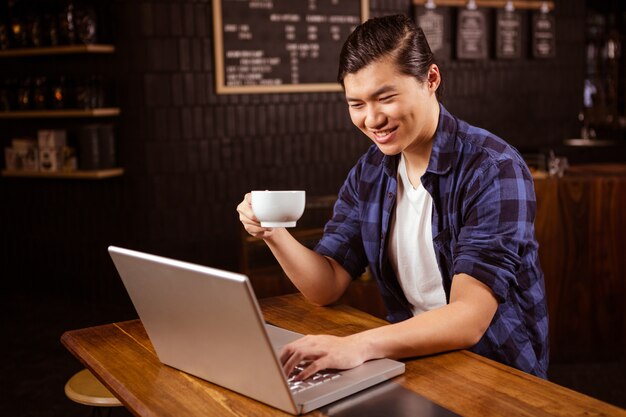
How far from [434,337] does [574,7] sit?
19.9 ft

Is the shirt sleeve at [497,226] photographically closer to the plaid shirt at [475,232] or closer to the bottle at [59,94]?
the plaid shirt at [475,232]

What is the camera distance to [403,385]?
4.38 feet

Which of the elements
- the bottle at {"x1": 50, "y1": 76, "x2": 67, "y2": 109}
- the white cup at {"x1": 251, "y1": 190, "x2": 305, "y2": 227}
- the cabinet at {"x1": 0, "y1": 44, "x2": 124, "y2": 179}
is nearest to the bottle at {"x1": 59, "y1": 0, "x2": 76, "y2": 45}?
the cabinet at {"x1": 0, "y1": 44, "x2": 124, "y2": 179}

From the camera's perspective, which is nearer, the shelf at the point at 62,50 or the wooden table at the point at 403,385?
the wooden table at the point at 403,385

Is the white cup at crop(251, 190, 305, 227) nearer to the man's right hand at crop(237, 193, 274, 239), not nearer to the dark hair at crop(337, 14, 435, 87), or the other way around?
the man's right hand at crop(237, 193, 274, 239)

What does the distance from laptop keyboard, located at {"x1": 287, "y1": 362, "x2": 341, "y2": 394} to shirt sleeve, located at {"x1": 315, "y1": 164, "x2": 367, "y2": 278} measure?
63 cm

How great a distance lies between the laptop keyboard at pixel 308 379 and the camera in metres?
1.28

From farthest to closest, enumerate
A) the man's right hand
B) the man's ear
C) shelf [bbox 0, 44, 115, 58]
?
shelf [bbox 0, 44, 115, 58] < the man's ear < the man's right hand

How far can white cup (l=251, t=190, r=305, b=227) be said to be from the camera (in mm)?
1488

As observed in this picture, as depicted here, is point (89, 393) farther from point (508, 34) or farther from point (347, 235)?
point (508, 34)

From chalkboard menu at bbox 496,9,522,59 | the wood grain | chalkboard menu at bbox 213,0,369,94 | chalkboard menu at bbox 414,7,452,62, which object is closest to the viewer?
the wood grain

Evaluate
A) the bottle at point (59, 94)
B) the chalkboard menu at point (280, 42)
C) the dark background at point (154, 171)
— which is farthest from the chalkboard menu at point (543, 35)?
the bottle at point (59, 94)

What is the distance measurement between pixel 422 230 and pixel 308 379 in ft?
2.20

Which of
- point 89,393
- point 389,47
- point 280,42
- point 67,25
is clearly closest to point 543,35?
point 280,42
